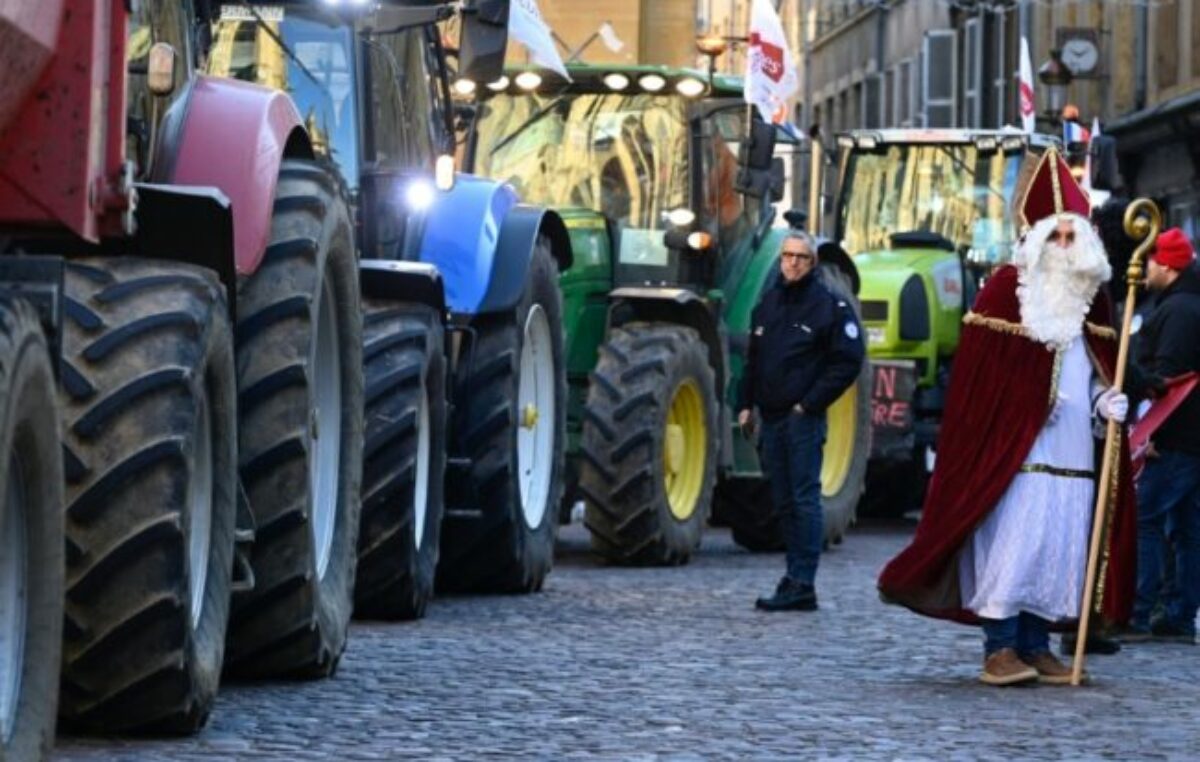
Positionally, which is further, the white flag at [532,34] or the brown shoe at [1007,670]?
the white flag at [532,34]

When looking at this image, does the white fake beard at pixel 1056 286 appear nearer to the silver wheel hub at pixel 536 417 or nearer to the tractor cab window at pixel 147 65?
the tractor cab window at pixel 147 65

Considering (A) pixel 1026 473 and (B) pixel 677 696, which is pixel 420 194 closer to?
(A) pixel 1026 473

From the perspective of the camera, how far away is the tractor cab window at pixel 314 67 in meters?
14.5

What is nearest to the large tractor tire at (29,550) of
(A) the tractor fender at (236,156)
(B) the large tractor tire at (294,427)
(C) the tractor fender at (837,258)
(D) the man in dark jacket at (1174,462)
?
(A) the tractor fender at (236,156)

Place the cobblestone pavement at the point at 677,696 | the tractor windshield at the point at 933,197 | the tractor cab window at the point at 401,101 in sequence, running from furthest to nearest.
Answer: the tractor windshield at the point at 933,197 < the tractor cab window at the point at 401,101 < the cobblestone pavement at the point at 677,696

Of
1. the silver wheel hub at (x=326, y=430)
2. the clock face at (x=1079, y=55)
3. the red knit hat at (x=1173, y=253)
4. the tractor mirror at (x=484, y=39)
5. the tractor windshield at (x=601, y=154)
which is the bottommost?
the silver wheel hub at (x=326, y=430)

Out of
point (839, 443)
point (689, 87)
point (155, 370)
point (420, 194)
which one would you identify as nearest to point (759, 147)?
point (689, 87)

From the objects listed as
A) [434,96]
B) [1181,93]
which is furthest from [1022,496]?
[1181,93]

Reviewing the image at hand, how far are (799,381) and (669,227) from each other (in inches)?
177

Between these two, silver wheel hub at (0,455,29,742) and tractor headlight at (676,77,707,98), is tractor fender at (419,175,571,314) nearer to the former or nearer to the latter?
tractor headlight at (676,77,707,98)

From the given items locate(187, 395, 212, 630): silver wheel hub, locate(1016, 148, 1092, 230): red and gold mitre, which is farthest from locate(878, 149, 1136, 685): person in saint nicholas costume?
locate(187, 395, 212, 630): silver wheel hub

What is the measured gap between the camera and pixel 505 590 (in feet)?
56.5

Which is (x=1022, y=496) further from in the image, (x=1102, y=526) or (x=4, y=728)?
(x=4, y=728)

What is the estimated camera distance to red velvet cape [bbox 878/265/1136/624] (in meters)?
13.1
